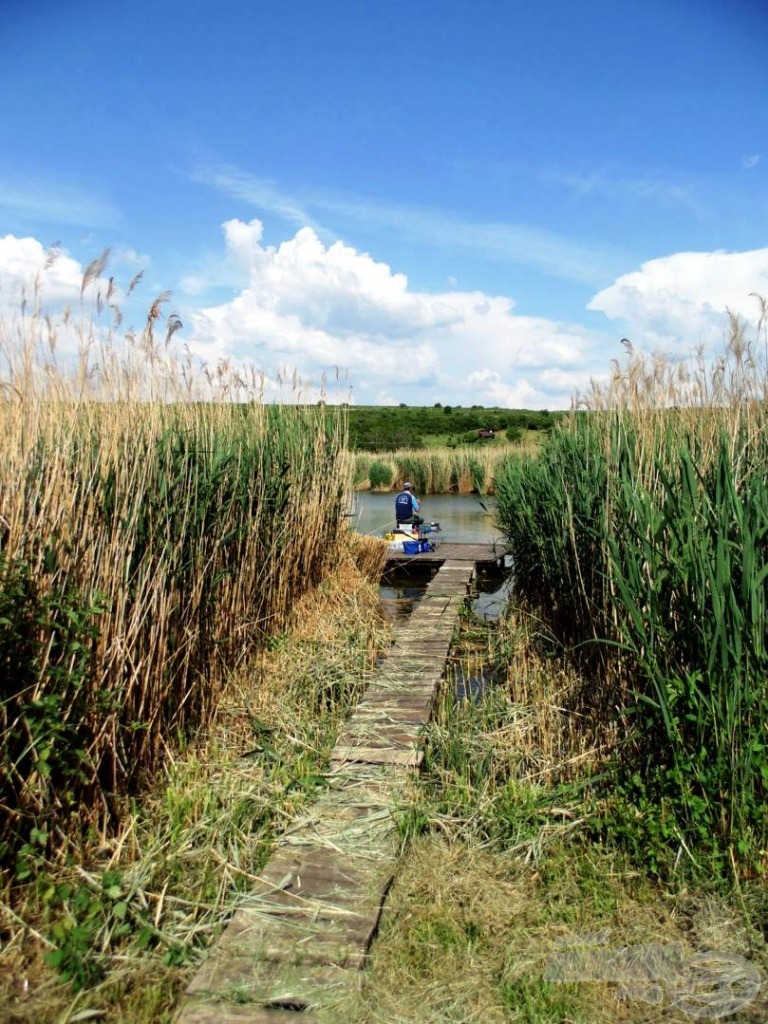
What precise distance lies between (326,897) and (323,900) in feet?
0.07

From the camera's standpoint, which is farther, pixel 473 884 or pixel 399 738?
pixel 399 738

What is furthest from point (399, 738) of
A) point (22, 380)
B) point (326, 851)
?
point (22, 380)

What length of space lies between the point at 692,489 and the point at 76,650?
2441 mm

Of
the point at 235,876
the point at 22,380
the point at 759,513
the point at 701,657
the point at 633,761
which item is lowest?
the point at 235,876

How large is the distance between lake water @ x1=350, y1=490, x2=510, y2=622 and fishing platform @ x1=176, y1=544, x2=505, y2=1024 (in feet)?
11.6

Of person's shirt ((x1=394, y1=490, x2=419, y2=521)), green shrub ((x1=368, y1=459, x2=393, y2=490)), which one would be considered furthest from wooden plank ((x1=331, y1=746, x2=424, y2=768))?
green shrub ((x1=368, y1=459, x2=393, y2=490))

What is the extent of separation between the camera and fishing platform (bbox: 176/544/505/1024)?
7.23 feet

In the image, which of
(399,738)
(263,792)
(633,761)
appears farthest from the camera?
(399,738)

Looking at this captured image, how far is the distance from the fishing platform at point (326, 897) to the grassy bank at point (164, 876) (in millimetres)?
103

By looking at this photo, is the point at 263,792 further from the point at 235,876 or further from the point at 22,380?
the point at 22,380

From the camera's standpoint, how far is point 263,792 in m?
3.51

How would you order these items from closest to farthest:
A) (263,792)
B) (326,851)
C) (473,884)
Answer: (473,884) < (326,851) < (263,792)

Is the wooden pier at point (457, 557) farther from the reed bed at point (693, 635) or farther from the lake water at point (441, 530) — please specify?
the reed bed at point (693, 635)

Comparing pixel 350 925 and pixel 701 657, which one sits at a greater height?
pixel 701 657
